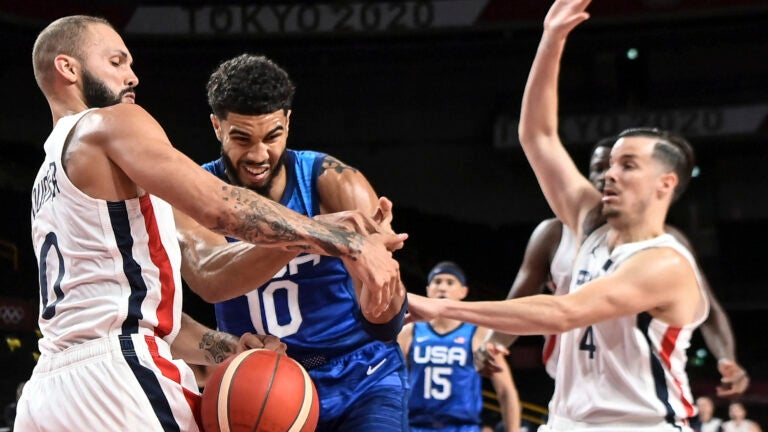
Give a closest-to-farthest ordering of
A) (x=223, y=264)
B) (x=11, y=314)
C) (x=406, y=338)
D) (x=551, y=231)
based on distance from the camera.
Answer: (x=223, y=264) → (x=551, y=231) → (x=406, y=338) → (x=11, y=314)

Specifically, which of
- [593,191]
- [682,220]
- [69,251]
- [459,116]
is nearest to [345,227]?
[69,251]

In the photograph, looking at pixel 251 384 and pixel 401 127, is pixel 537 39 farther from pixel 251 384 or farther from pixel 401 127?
pixel 251 384

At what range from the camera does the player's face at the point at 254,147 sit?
3604 mm

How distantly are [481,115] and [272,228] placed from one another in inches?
594

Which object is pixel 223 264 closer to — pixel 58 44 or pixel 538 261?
pixel 58 44

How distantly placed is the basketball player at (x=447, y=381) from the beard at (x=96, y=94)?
16.5 ft

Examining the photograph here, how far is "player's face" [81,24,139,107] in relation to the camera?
2.98m

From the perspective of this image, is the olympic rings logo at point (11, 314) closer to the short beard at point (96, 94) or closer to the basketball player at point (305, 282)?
the basketball player at point (305, 282)

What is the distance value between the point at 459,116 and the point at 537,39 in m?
2.21

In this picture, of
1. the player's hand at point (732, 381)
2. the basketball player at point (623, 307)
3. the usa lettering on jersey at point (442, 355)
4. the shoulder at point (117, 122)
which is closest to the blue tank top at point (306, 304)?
the basketball player at point (623, 307)

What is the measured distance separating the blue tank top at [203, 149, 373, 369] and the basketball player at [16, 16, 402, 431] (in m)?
0.82

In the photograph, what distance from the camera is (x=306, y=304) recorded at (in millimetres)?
3732

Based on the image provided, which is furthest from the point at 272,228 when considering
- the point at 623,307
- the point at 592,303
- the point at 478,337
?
the point at 478,337

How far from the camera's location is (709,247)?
1761 centimetres
